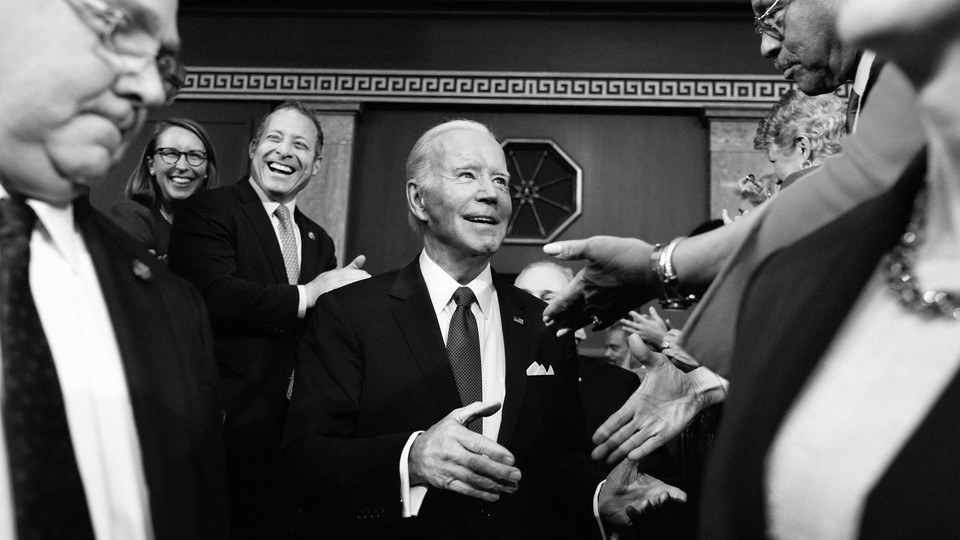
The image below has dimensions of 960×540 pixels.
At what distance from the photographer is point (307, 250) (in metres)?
3.15

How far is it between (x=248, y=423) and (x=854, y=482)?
2072 mm

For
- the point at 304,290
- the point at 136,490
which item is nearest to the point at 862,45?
the point at 136,490

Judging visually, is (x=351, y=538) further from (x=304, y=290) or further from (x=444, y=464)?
(x=304, y=290)

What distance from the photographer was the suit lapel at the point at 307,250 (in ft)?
10.1

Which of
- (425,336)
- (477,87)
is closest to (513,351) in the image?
(425,336)

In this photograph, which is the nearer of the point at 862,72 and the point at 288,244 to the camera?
the point at 862,72

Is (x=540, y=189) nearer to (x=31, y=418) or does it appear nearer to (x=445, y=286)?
(x=445, y=286)

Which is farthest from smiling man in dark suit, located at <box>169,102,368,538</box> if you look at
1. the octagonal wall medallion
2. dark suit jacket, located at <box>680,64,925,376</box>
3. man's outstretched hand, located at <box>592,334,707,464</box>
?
the octagonal wall medallion

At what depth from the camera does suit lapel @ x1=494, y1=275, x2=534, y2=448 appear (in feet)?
Result: 7.68

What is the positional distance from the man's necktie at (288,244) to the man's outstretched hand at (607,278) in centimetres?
166

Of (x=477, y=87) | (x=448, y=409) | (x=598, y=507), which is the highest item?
(x=477, y=87)

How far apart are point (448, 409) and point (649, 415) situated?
55 centimetres

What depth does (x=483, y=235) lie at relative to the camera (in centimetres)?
267

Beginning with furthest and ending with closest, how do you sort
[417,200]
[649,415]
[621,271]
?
[417,200]
[649,415]
[621,271]
